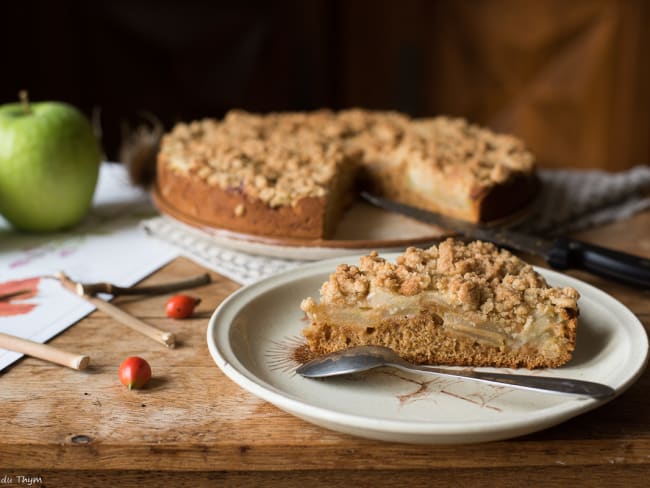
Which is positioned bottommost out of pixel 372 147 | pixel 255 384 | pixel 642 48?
pixel 255 384

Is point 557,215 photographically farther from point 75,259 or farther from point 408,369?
point 75,259

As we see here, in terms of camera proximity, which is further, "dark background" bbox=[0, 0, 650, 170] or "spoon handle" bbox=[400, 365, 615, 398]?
"dark background" bbox=[0, 0, 650, 170]

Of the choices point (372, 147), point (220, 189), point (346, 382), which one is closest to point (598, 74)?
point (372, 147)

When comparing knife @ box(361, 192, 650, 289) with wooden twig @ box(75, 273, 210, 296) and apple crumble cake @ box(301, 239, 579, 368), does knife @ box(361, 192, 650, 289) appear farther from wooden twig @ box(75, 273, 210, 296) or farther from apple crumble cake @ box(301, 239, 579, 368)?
wooden twig @ box(75, 273, 210, 296)

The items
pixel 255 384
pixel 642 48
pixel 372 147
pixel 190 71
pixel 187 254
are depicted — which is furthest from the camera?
pixel 190 71

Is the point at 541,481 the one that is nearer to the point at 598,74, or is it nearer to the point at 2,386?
the point at 2,386

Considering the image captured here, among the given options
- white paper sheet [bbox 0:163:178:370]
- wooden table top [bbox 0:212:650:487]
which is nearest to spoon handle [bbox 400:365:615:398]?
wooden table top [bbox 0:212:650:487]

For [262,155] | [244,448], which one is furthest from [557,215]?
[244,448]

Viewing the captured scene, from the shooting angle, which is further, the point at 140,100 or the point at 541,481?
the point at 140,100
